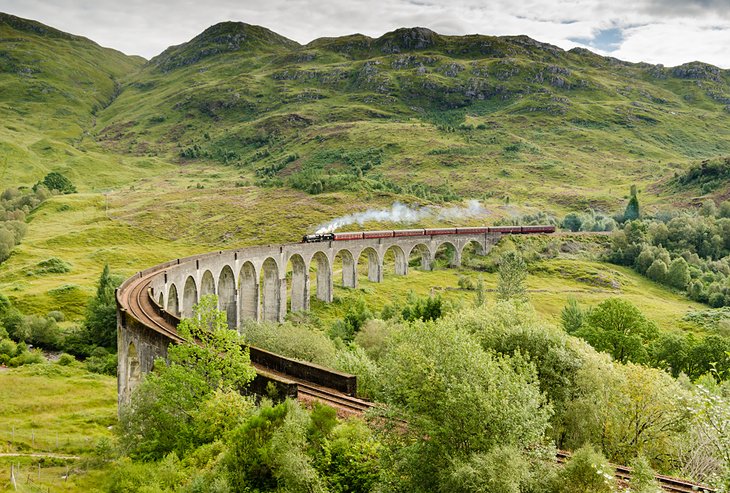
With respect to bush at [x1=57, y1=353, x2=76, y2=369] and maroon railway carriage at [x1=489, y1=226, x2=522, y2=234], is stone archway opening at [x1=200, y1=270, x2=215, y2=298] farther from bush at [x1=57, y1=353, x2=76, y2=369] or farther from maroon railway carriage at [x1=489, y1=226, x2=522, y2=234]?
maroon railway carriage at [x1=489, y1=226, x2=522, y2=234]

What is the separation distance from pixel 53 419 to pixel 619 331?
53.4 m

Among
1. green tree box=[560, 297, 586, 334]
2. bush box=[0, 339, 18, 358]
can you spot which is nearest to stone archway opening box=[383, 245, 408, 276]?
green tree box=[560, 297, 586, 334]

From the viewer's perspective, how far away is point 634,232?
11512 centimetres

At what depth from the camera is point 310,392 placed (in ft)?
87.4

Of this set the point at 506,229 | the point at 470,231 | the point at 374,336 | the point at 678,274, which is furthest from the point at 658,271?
the point at 374,336

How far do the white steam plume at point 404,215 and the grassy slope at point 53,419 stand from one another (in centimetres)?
7057

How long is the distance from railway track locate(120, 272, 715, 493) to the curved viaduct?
0.13 metres

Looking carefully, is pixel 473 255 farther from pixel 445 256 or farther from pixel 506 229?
pixel 506 229

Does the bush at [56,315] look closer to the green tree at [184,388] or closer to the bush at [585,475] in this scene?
the green tree at [184,388]

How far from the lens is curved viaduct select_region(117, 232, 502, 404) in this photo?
34156 mm

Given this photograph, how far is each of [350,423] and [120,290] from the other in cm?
3512

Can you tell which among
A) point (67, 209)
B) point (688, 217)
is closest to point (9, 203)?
point (67, 209)

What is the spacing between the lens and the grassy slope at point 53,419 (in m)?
34.8

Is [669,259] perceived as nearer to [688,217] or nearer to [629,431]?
[688,217]
